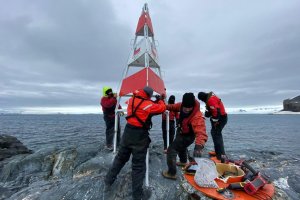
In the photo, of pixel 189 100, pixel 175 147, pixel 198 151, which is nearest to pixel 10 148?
pixel 175 147

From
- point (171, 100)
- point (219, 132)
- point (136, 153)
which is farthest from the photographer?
point (171, 100)

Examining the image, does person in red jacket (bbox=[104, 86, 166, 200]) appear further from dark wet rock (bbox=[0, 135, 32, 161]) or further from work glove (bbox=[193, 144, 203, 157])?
dark wet rock (bbox=[0, 135, 32, 161])

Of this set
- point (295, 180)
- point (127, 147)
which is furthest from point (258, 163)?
point (127, 147)

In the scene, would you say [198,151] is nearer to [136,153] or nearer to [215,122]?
[136,153]

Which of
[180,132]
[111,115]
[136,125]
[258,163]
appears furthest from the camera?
[258,163]

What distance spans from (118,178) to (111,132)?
3.91m

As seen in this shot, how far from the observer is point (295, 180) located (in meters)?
8.14

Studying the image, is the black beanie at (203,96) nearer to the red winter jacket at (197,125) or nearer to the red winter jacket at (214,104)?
the red winter jacket at (214,104)

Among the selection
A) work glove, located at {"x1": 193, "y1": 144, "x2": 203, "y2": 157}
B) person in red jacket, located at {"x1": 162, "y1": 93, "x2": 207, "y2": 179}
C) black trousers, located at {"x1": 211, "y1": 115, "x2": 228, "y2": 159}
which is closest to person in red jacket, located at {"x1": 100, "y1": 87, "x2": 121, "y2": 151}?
person in red jacket, located at {"x1": 162, "y1": 93, "x2": 207, "y2": 179}

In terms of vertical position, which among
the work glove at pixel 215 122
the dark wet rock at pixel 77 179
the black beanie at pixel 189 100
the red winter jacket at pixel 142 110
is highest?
the black beanie at pixel 189 100

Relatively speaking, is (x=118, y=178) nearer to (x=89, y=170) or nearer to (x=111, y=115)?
(x=89, y=170)

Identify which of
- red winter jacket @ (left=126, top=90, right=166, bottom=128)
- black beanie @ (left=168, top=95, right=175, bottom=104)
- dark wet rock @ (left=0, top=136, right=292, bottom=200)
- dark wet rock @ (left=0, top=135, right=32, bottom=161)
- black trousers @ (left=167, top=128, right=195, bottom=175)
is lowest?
dark wet rock @ (left=0, top=135, right=32, bottom=161)

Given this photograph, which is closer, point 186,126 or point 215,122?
point 186,126

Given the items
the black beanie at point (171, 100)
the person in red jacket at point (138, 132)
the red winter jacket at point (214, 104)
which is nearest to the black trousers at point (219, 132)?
the red winter jacket at point (214, 104)
